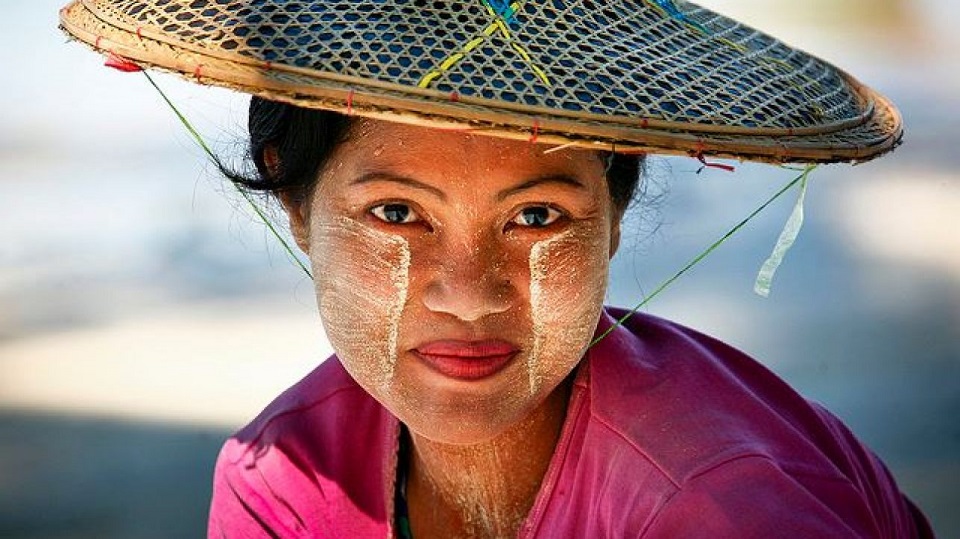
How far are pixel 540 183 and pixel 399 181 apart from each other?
0.66 ft

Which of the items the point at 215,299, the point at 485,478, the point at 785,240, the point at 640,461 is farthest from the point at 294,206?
the point at 215,299

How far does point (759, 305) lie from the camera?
15.5 feet

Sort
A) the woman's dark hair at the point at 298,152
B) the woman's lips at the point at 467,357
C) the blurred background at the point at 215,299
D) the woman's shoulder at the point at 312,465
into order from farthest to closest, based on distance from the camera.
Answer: the blurred background at the point at 215,299 < the woman's shoulder at the point at 312,465 < the woman's dark hair at the point at 298,152 < the woman's lips at the point at 467,357

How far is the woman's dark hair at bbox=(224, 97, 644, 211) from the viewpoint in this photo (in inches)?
93.4

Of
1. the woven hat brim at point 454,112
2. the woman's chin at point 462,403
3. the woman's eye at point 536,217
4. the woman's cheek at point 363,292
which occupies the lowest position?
the woman's chin at point 462,403

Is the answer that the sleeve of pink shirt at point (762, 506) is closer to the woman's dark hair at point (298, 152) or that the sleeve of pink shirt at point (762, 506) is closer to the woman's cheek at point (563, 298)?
the woman's cheek at point (563, 298)

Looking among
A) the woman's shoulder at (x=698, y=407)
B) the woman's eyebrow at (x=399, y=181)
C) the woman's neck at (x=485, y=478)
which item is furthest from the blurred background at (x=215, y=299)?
the woman's eyebrow at (x=399, y=181)

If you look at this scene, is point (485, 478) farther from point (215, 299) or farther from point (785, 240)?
point (215, 299)

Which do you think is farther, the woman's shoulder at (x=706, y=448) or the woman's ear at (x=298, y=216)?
the woman's ear at (x=298, y=216)

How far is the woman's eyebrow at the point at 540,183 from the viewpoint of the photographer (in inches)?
87.4

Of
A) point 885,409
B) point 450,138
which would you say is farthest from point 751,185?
point 450,138

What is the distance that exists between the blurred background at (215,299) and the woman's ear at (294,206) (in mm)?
991

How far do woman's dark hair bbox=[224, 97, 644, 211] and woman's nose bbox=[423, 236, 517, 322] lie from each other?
0.27 meters

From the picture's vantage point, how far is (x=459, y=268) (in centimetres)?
221
